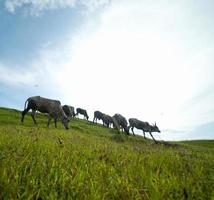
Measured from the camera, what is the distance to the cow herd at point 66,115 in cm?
3195

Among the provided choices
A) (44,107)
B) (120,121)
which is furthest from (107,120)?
(44,107)

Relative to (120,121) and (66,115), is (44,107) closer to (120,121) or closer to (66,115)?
(66,115)

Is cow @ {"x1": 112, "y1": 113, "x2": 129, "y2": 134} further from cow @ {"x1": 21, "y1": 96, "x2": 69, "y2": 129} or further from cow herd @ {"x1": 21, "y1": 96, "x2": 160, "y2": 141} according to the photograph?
cow @ {"x1": 21, "y1": 96, "x2": 69, "y2": 129}

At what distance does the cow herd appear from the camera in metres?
32.0

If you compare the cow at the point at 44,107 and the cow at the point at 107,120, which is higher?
the cow at the point at 107,120

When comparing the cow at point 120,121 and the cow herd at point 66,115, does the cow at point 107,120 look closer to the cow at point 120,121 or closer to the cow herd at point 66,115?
the cow herd at point 66,115

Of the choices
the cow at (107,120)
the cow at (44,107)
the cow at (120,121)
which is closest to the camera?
the cow at (44,107)

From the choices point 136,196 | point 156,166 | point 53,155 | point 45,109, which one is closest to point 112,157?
point 156,166

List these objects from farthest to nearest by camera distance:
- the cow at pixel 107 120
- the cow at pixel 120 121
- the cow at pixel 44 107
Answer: the cow at pixel 107 120
the cow at pixel 120 121
the cow at pixel 44 107

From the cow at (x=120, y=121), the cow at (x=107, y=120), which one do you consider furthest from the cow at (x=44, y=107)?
the cow at (x=107, y=120)

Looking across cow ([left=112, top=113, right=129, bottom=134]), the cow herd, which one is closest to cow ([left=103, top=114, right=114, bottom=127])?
the cow herd

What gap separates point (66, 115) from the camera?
4459 cm

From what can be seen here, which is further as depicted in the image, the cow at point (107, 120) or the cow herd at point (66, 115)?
the cow at point (107, 120)

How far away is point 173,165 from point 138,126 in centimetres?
4633
